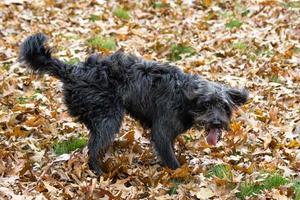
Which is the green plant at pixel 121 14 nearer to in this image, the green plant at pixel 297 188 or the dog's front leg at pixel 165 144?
the dog's front leg at pixel 165 144

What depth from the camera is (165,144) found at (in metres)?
5.65

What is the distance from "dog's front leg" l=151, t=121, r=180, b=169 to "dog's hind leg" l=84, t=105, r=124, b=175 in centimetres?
43

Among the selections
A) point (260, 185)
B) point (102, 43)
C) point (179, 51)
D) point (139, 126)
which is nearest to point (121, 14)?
point (102, 43)

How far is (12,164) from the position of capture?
5395 millimetres

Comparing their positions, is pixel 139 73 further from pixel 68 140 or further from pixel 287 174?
pixel 287 174

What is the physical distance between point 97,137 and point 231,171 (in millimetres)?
1420

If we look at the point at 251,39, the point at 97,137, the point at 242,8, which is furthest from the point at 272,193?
the point at 242,8

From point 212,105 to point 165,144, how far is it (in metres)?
0.66

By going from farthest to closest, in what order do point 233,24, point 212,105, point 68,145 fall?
point 233,24, point 68,145, point 212,105

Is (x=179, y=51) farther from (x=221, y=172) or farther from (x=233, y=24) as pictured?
(x=221, y=172)

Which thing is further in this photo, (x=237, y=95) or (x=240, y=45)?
(x=240, y=45)

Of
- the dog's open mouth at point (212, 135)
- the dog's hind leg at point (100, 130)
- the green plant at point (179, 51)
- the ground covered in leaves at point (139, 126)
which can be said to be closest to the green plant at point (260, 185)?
the ground covered in leaves at point (139, 126)

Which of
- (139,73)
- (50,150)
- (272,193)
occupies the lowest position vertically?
(50,150)

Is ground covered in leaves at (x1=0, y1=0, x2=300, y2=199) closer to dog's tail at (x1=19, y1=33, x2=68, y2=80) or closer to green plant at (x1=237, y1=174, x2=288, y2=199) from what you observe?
green plant at (x1=237, y1=174, x2=288, y2=199)
